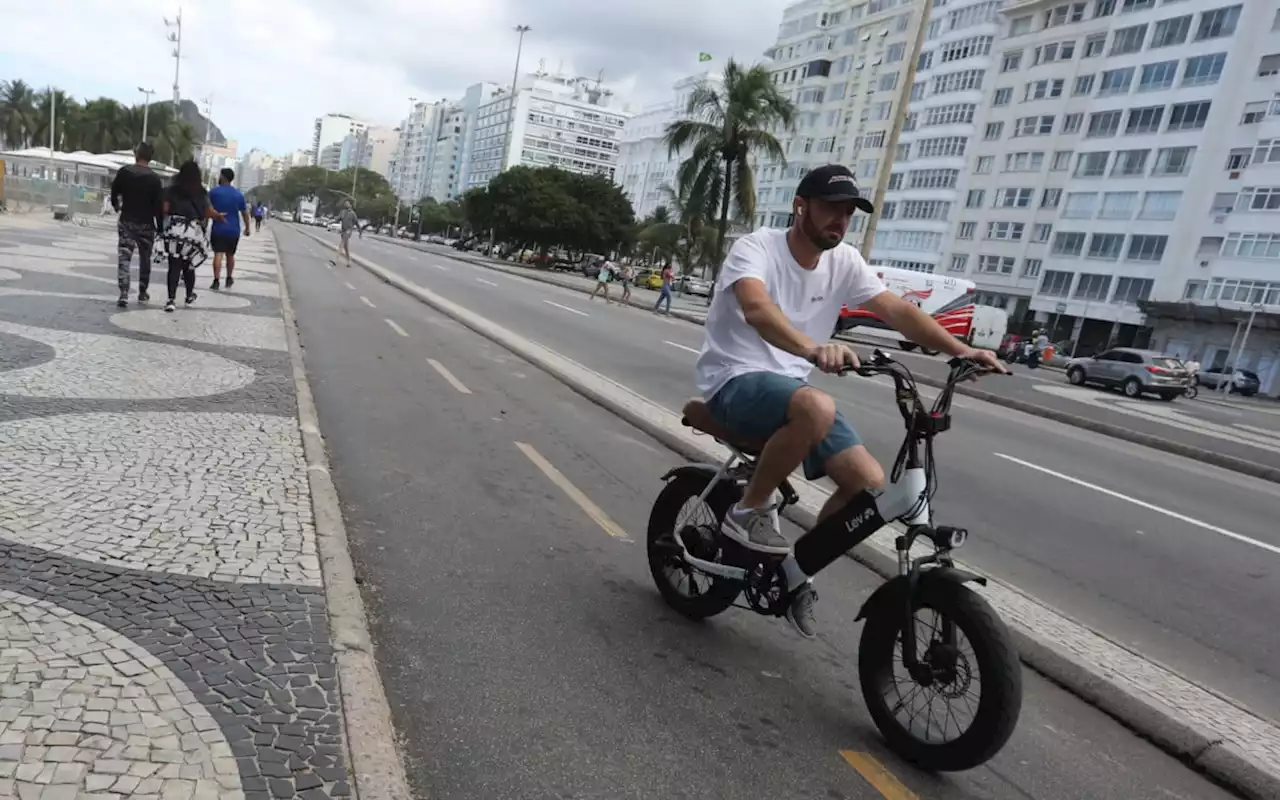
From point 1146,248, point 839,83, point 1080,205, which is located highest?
point 839,83

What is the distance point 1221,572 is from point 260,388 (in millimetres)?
7846

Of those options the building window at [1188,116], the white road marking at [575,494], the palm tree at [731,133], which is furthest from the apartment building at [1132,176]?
the white road marking at [575,494]

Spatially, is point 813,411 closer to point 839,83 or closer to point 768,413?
point 768,413

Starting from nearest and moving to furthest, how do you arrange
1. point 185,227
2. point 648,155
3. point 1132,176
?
1. point 185,227
2. point 1132,176
3. point 648,155

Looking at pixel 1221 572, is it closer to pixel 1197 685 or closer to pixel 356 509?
pixel 1197 685

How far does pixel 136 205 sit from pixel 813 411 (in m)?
10.1

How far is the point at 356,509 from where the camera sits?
199 inches

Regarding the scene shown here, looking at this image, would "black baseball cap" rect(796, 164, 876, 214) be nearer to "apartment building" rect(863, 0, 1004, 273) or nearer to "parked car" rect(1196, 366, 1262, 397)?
"parked car" rect(1196, 366, 1262, 397)

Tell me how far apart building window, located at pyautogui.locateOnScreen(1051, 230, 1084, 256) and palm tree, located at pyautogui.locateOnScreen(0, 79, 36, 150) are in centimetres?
9069

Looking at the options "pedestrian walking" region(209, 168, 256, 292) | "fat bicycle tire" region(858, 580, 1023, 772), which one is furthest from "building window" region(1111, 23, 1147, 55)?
"fat bicycle tire" region(858, 580, 1023, 772)

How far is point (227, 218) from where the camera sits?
1398 centimetres

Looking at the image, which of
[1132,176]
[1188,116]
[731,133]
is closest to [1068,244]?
[1132,176]

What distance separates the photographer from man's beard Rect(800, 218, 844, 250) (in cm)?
338

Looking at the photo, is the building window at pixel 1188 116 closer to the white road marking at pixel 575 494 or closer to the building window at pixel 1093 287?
the building window at pixel 1093 287
